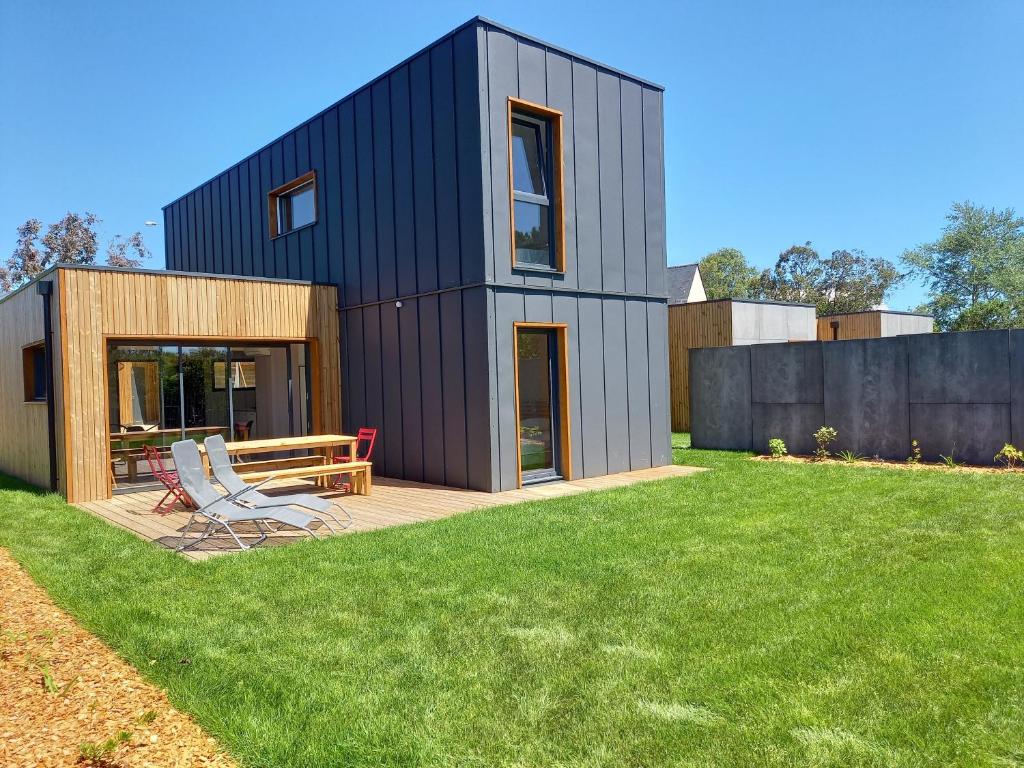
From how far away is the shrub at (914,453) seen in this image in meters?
10.5

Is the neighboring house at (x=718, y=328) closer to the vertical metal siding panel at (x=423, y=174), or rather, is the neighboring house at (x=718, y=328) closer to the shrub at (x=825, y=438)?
the shrub at (x=825, y=438)

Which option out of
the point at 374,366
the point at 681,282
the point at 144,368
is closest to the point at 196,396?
the point at 144,368

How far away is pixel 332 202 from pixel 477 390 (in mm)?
5072

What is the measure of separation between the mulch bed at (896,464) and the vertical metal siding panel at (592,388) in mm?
2936

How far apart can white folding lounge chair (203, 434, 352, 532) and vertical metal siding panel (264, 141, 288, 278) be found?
256 inches

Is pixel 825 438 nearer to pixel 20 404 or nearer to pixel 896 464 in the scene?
pixel 896 464

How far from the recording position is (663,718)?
2957mm

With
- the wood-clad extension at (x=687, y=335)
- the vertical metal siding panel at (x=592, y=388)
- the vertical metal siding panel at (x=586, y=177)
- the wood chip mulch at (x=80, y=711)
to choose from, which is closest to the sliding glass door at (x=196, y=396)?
the vertical metal siding panel at (x=592, y=388)

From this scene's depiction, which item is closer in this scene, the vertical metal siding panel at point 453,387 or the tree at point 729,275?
the vertical metal siding panel at point 453,387

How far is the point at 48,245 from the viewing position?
35812mm

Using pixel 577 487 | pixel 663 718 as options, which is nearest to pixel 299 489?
pixel 577 487

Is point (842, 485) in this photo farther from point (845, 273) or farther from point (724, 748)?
point (845, 273)

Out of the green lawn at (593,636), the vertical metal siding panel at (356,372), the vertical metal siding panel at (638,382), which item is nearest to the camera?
the green lawn at (593,636)

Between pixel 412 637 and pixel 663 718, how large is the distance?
1603 mm
